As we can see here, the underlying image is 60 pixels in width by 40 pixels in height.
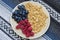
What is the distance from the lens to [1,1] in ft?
3.79

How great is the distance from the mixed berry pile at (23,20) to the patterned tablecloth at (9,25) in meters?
0.05

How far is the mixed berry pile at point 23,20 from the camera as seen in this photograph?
1062 millimetres

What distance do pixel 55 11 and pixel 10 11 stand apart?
8.8 inches

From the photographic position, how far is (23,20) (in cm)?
108

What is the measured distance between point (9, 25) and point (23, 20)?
8cm

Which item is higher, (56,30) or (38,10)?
(38,10)

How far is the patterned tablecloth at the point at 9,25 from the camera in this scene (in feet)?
3.59

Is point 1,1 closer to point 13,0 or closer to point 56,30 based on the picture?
point 13,0

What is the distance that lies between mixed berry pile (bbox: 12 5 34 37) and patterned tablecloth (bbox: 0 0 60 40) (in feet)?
0.16

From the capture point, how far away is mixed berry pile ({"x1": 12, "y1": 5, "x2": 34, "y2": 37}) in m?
1.06

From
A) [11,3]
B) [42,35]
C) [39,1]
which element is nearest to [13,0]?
[11,3]

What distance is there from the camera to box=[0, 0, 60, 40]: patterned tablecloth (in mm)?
1096

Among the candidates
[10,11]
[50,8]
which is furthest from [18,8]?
[50,8]

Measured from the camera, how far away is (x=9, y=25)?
1.11 meters
